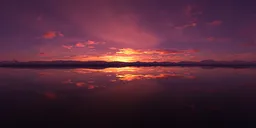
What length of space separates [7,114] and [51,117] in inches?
97.6

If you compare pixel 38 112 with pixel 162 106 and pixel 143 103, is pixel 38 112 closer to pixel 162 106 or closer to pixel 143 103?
pixel 143 103

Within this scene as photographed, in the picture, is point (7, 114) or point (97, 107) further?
point (97, 107)

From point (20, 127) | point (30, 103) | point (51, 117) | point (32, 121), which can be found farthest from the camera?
point (30, 103)

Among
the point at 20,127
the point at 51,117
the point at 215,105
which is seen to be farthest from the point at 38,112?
the point at 215,105

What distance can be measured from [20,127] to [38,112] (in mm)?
1907

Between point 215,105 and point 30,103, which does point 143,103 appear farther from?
point 30,103

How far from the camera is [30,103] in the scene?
10656 mm

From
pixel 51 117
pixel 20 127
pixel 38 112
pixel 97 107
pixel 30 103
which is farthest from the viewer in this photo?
pixel 30 103

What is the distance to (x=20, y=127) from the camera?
6980 millimetres

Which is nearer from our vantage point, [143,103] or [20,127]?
[20,127]

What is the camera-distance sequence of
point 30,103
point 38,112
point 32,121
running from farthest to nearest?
point 30,103 → point 38,112 → point 32,121

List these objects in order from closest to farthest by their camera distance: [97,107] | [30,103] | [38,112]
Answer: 1. [38,112]
2. [97,107]
3. [30,103]

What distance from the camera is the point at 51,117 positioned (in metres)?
8.14

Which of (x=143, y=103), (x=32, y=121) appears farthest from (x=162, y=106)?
(x=32, y=121)
